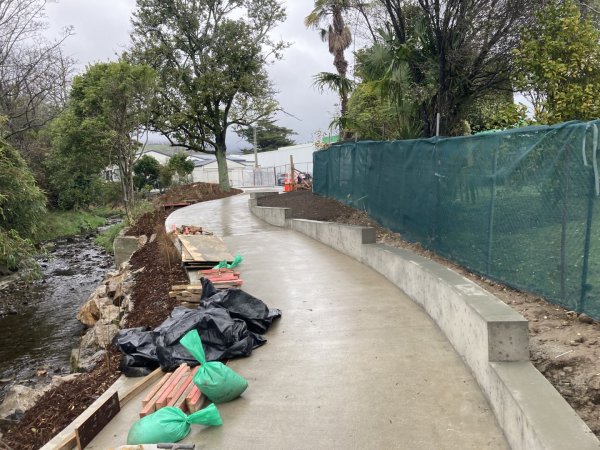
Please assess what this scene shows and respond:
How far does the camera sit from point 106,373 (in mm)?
5316

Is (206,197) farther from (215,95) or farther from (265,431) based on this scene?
(265,431)

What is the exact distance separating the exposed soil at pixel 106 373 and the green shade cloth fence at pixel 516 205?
13.1ft

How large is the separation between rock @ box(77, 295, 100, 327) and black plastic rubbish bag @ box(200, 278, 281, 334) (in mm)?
6049

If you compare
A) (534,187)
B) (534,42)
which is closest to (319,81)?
(534,42)

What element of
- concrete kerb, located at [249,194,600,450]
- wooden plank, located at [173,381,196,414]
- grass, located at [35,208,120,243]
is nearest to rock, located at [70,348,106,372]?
wooden plank, located at [173,381,196,414]

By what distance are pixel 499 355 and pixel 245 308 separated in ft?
9.73

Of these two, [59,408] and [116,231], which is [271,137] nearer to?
[116,231]

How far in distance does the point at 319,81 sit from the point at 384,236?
742 cm

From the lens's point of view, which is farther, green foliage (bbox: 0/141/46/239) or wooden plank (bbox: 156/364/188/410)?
green foliage (bbox: 0/141/46/239)

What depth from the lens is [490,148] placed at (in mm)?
5895

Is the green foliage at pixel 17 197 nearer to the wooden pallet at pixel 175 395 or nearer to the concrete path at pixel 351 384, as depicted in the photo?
the concrete path at pixel 351 384

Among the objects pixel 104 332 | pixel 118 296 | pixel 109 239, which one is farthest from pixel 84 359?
pixel 109 239

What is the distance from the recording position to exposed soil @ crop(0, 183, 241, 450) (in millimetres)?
4445

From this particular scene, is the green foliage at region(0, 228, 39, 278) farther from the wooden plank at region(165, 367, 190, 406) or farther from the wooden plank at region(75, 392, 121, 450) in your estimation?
the wooden plank at region(75, 392, 121, 450)
